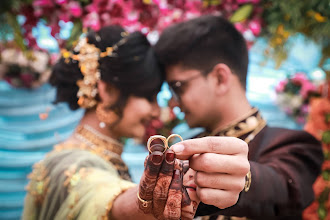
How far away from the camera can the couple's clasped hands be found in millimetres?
643

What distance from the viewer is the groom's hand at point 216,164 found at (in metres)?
0.65

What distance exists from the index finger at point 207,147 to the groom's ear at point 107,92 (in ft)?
2.92

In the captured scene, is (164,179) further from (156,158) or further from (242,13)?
(242,13)

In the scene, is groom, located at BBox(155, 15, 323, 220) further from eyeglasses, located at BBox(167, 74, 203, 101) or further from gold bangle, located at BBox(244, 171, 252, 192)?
gold bangle, located at BBox(244, 171, 252, 192)

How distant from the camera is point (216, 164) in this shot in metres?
0.65

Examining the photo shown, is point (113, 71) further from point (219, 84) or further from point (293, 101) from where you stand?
point (293, 101)

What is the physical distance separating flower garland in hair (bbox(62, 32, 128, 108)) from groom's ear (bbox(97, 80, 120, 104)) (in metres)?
0.02

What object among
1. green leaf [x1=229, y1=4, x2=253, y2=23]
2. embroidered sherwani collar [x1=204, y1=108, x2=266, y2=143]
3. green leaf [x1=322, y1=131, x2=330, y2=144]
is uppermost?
green leaf [x1=229, y1=4, x2=253, y2=23]

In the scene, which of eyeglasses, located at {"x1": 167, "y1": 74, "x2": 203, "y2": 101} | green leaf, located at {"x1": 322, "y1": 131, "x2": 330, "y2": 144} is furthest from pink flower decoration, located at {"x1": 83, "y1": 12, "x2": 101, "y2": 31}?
green leaf, located at {"x1": 322, "y1": 131, "x2": 330, "y2": 144}

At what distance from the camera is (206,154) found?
0.65m

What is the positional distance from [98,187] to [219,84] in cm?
68

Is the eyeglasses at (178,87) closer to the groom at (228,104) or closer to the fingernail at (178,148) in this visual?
the groom at (228,104)

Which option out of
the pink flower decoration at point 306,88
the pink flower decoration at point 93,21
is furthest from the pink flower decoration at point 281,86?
the pink flower decoration at point 93,21

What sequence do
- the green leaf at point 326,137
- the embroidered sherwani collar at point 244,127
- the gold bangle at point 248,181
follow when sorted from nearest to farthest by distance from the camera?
1. the gold bangle at point 248,181
2. the embroidered sherwani collar at point 244,127
3. the green leaf at point 326,137
